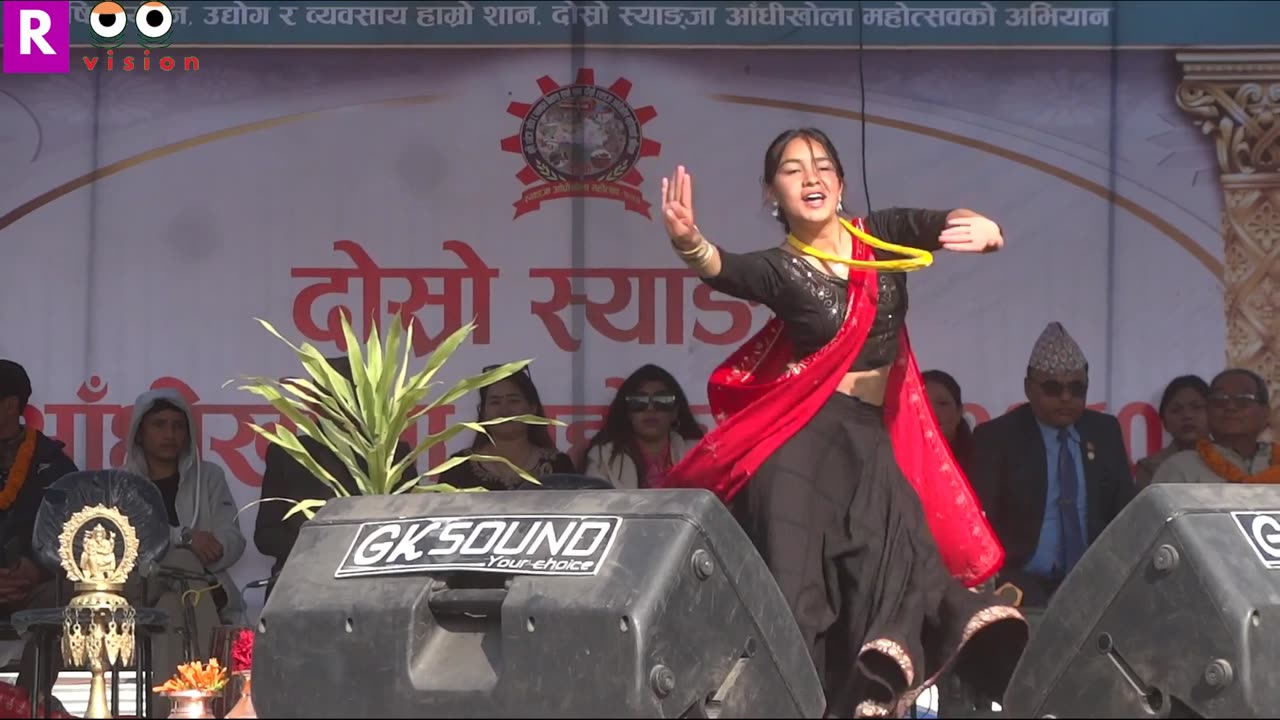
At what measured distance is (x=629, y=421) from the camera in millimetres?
6984

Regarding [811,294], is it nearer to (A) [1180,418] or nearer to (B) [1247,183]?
(A) [1180,418]

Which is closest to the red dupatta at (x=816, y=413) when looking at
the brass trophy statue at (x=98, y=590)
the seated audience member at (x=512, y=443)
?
the brass trophy statue at (x=98, y=590)

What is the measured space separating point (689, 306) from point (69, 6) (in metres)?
2.44

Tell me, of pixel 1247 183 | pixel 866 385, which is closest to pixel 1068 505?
pixel 1247 183

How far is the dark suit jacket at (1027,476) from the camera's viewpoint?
21.9 feet

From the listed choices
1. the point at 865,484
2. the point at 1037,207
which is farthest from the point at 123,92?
the point at 865,484

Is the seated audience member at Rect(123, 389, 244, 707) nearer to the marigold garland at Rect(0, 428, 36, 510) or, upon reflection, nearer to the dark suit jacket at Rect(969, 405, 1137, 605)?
the marigold garland at Rect(0, 428, 36, 510)

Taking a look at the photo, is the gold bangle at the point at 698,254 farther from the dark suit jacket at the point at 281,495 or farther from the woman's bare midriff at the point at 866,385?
the dark suit jacket at the point at 281,495

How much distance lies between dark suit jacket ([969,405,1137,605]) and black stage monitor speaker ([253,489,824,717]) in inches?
111

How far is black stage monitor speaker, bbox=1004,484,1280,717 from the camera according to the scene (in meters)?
3.66

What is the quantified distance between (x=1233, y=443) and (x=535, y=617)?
3858mm

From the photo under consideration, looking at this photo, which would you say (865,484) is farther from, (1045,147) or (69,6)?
(69,6)

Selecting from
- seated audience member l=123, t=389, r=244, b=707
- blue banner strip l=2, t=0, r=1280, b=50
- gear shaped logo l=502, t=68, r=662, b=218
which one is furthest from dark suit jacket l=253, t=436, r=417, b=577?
blue banner strip l=2, t=0, r=1280, b=50

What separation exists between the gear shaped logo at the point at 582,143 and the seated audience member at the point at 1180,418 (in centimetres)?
194
